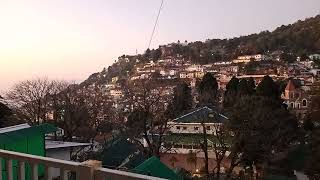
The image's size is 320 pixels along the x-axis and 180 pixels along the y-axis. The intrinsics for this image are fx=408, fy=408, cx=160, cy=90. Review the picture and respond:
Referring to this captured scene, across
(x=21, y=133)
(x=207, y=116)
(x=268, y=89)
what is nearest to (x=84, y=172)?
(x=21, y=133)

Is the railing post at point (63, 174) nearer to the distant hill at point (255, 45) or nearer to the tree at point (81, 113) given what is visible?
the tree at point (81, 113)

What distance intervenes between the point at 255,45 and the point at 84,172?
6078 centimetres

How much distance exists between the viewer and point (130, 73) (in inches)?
724

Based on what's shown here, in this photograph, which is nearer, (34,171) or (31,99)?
(34,171)

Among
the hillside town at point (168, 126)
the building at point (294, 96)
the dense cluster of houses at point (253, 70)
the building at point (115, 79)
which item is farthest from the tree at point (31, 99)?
the building at point (294, 96)

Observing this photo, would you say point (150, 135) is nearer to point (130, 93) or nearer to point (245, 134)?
point (130, 93)

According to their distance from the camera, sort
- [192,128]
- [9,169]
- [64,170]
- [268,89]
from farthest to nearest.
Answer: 1. [268,89]
2. [192,128]
3. [9,169]
4. [64,170]

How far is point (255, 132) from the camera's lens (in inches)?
654

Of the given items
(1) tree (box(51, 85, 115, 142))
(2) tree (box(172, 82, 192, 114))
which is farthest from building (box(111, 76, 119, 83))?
(2) tree (box(172, 82, 192, 114))

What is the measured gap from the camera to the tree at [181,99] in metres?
24.2

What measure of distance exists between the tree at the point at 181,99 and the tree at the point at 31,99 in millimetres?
6979

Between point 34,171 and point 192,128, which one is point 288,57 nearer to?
point 192,128

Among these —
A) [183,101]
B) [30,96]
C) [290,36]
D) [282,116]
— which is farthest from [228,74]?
[30,96]

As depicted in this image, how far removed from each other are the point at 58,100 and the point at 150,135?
Answer: 18.4 feet
